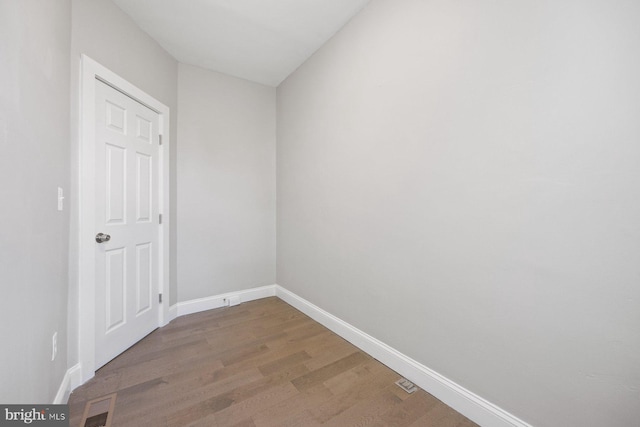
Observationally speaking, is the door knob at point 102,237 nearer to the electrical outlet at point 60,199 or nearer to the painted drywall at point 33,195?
the painted drywall at point 33,195

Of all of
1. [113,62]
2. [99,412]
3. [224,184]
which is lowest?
[99,412]

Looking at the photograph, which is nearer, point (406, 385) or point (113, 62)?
point (406, 385)

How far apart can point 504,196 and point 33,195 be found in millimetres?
2381

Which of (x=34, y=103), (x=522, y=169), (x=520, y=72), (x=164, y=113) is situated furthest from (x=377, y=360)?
(x=164, y=113)

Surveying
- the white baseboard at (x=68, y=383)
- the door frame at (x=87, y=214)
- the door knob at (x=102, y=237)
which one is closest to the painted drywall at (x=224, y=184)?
the door knob at (x=102, y=237)

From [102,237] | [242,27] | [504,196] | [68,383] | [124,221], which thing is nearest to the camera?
[504,196]

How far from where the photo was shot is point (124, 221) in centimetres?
218

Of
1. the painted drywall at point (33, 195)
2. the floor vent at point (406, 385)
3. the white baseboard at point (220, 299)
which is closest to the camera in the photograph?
the painted drywall at point (33, 195)

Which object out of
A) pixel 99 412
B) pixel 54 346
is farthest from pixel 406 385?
pixel 54 346

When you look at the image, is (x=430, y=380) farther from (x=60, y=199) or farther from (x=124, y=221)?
(x=124, y=221)

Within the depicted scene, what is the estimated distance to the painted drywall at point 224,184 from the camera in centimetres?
292

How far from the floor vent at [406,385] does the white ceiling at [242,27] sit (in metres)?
3.03

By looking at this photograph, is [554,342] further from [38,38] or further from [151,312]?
[151,312]

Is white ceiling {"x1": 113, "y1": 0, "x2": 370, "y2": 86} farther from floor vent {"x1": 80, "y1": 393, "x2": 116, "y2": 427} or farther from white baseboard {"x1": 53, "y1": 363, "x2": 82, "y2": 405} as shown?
floor vent {"x1": 80, "y1": 393, "x2": 116, "y2": 427}
